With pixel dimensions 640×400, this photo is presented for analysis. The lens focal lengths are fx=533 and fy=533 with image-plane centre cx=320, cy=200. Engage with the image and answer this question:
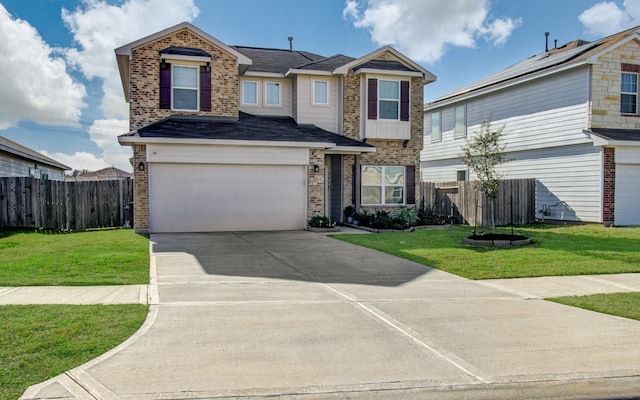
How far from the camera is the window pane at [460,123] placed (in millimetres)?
26409

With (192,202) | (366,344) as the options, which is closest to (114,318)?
(366,344)

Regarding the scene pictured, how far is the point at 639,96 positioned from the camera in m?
20.2

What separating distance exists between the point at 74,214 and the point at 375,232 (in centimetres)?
1071

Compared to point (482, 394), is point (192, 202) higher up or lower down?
higher up

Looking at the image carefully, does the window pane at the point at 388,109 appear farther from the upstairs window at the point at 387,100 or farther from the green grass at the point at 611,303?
the green grass at the point at 611,303

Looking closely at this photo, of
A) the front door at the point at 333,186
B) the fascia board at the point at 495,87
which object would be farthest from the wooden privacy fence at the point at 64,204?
the fascia board at the point at 495,87

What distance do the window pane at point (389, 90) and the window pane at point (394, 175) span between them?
9.32 ft

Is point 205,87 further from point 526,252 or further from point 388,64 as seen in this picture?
point 526,252

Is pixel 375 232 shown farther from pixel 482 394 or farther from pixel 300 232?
pixel 482 394

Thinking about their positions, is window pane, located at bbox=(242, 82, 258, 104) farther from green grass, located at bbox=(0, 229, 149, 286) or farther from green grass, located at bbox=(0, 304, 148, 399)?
green grass, located at bbox=(0, 304, 148, 399)

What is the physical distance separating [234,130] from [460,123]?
13.5 m

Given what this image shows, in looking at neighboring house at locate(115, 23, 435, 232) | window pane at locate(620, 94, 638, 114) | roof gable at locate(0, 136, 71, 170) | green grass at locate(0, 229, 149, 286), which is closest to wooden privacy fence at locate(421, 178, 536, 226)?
neighboring house at locate(115, 23, 435, 232)

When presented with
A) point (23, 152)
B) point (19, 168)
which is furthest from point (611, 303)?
point (19, 168)

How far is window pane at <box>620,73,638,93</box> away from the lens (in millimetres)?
20016
